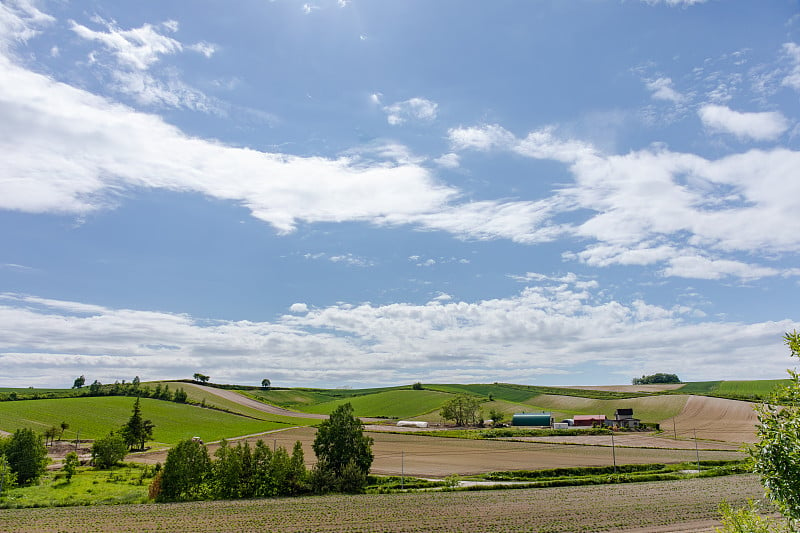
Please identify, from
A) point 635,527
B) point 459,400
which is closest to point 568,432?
point 459,400

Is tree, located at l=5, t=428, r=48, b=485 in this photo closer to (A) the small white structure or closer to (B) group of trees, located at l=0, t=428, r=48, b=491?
(B) group of trees, located at l=0, t=428, r=48, b=491

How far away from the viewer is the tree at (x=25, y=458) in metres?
68.4

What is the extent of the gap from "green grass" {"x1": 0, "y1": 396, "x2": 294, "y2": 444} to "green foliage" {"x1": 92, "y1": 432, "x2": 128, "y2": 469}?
32.6 m

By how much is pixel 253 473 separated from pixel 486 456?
4474cm

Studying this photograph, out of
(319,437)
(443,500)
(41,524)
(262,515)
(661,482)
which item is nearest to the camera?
(41,524)

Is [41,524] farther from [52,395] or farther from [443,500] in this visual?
[52,395]

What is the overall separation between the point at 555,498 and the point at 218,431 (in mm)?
103589

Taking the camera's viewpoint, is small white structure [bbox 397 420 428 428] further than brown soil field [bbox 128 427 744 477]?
Yes

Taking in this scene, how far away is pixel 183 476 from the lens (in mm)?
56875

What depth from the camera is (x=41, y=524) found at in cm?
4062

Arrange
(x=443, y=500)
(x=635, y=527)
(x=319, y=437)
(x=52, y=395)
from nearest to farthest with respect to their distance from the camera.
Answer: (x=635, y=527) → (x=443, y=500) → (x=319, y=437) → (x=52, y=395)

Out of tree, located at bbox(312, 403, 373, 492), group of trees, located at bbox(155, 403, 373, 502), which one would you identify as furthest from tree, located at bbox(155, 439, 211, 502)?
tree, located at bbox(312, 403, 373, 492)

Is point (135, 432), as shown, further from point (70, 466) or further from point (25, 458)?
point (25, 458)

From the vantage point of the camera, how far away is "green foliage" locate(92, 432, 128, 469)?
81.6m
